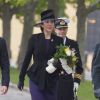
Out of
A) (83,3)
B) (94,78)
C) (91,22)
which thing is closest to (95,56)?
(94,78)

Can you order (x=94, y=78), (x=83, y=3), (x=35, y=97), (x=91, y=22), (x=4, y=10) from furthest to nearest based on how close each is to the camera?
(x=91, y=22) < (x=4, y=10) < (x=83, y=3) < (x=35, y=97) < (x=94, y=78)

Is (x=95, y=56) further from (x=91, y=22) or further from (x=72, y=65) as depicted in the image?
(x=91, y=22)

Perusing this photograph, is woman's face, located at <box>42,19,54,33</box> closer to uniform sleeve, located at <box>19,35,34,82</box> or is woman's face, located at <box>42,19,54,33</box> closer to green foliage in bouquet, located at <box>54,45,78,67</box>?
uniform sleeve, located at <box>19,35,34,82</box>

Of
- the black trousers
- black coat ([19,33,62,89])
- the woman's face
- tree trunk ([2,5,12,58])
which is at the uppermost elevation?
the woman's face

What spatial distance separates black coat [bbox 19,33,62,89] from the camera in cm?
917

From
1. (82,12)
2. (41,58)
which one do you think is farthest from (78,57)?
(82,12)

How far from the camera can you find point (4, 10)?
1225 inches

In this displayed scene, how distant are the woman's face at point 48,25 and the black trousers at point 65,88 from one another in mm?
766

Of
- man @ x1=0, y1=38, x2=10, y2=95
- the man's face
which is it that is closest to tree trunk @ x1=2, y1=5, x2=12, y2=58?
the man's face

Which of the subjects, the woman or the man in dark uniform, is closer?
the man in dark uniform

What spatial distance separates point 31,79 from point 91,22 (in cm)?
3174

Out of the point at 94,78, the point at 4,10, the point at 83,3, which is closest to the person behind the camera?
the point at 94,78

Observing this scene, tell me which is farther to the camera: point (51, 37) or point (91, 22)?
point (91, 22)

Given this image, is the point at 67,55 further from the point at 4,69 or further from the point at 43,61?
Result: the point at 4,69
